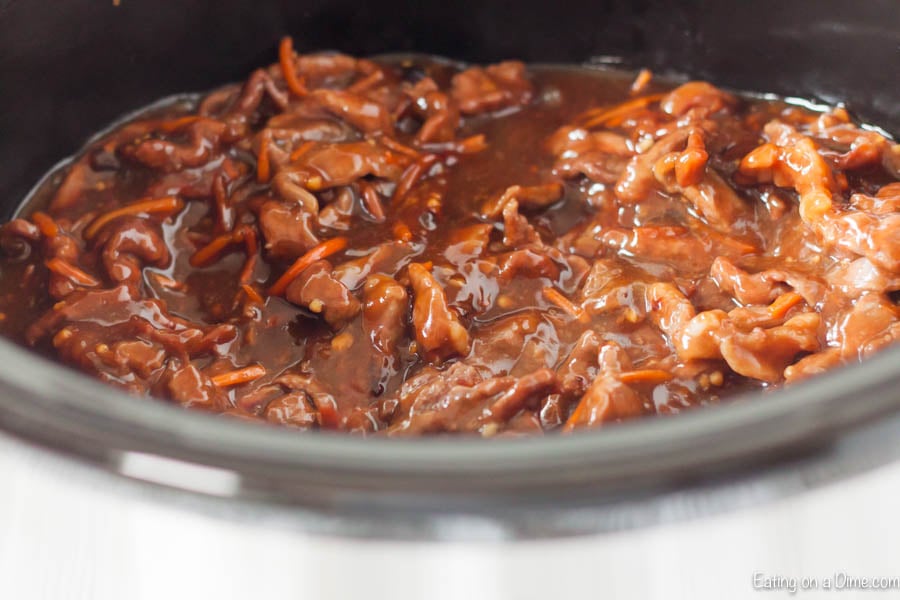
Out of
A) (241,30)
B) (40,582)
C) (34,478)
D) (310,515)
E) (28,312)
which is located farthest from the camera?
(241,30)

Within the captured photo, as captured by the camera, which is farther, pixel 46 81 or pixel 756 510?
pixel 46 81

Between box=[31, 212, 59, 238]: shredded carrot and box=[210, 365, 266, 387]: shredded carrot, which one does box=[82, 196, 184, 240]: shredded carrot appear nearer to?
box=[31, 212, 59, 238]: shredded carrot

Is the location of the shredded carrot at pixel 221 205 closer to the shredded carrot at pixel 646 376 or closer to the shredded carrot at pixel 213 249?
the shredded carrot at pixel 213 249

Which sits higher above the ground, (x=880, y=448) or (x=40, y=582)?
(x=880, y=448)

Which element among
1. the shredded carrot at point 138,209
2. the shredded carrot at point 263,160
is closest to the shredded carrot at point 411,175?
the shredded carrot at point 263,160

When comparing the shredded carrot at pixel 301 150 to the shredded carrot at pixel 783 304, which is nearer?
the shredded carrot at pixel 783 304

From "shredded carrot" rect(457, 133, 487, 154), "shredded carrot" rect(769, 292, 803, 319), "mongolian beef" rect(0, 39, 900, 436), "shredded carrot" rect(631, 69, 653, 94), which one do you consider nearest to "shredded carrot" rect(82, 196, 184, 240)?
"mongolian beef" rect(0, 39, 900, 436)

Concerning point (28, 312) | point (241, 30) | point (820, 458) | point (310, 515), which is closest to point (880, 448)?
point (820, 458)

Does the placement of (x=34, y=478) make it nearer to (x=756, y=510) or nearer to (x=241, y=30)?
(x=756, y=510)
